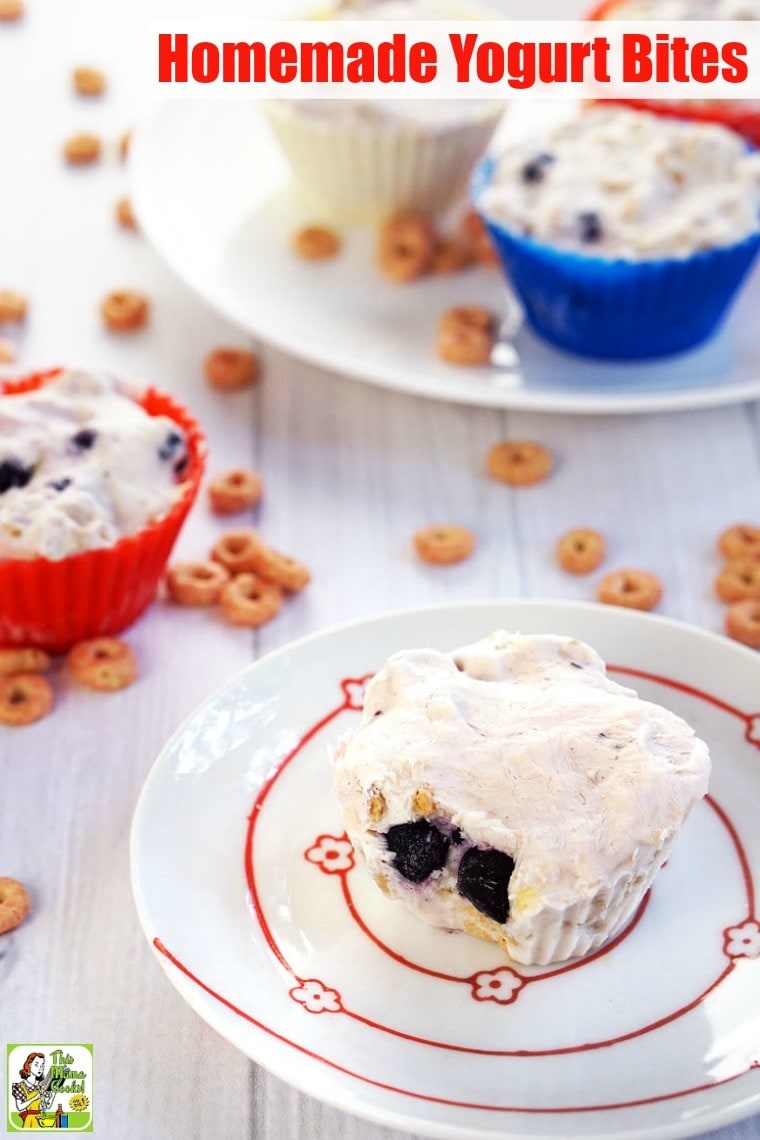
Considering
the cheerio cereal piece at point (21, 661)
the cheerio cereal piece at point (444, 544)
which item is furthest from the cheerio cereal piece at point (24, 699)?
the cheerio cereal piece at point (444, 544)

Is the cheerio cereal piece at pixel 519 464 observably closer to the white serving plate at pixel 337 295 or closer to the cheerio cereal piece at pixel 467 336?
the white serving plate at pixel 337 295

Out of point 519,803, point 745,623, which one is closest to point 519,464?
point 745,623

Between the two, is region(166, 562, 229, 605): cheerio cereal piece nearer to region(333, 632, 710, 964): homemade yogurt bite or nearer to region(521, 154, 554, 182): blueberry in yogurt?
region(333, 632, 710, 964): homemade yogurt bite

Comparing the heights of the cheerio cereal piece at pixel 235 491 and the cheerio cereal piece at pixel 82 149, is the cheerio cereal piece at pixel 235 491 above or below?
below

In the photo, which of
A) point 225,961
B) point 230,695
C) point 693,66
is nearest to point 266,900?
point 225,961

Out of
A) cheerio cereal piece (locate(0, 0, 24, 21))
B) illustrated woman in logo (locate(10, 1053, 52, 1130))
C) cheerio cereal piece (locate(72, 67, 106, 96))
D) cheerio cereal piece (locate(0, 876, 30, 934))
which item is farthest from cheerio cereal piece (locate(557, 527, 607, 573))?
cheerio cereal piece (locate(0, 0, 24, 21))

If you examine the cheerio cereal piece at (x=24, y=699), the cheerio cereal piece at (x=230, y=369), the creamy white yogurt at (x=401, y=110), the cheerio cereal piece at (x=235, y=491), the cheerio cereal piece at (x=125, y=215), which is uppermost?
the creamy white yogurt at (x=401, y=110)

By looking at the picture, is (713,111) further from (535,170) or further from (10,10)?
(10,10)
